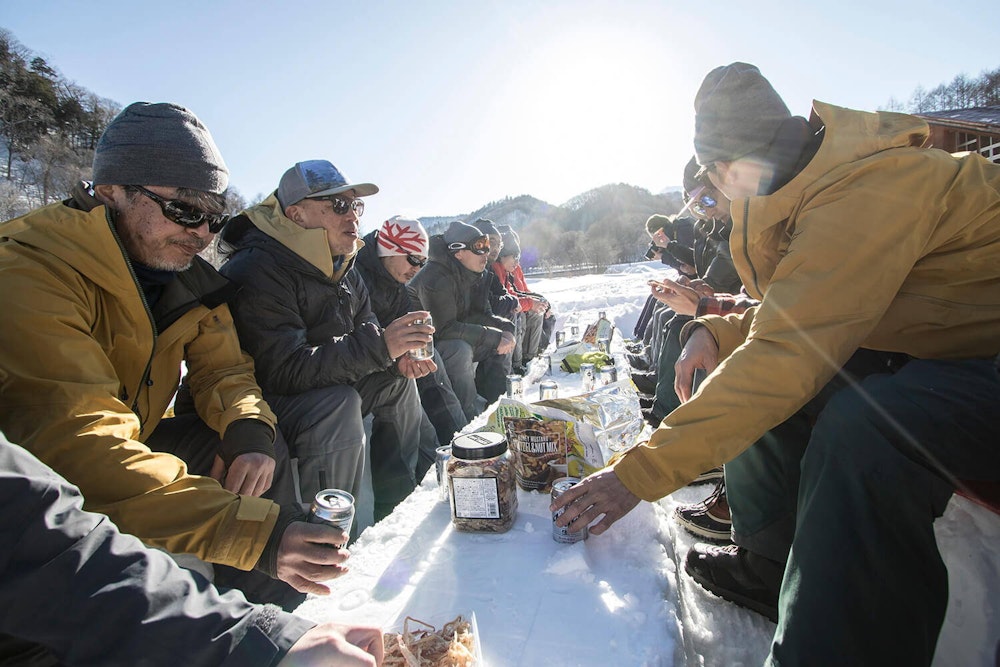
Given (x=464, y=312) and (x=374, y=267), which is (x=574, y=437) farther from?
(x=464, y=312)

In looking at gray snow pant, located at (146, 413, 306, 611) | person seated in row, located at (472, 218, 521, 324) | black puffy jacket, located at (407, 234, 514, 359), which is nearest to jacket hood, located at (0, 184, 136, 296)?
gray snow pant, located at (146, 413, 306, 611)

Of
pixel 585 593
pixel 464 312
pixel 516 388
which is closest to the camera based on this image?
pixel 585 593

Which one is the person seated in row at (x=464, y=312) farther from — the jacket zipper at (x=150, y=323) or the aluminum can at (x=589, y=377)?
the jacket zipper at (x=150, y=323)

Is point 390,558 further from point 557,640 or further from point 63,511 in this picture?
point 63,511

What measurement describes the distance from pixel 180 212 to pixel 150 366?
0.50 meters

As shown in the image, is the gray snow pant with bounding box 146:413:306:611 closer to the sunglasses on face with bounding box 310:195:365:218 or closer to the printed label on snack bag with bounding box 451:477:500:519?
the printed label on snack bag with bounding box 451:477:500:519

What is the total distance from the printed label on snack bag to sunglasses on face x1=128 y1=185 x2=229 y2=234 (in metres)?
1.18

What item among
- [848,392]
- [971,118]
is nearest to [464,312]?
[848,392]

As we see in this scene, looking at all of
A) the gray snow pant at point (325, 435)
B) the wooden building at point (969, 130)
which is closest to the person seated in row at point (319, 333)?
the gray snow pant at point (325, 435)

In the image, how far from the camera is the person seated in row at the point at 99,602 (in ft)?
2.02

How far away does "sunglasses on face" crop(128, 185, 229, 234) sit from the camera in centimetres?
155

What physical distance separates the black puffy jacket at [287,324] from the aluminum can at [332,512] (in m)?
1.04

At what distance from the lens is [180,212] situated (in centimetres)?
→ 159

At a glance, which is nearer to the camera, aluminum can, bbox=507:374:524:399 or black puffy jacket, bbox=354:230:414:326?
aluminum can, bbox=507:374:524:399
